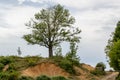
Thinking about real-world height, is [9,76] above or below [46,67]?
below

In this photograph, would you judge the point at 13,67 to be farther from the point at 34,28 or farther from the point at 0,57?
the point at 34,28

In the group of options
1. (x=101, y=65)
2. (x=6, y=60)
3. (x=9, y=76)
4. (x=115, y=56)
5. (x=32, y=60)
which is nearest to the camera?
(x=9, y=76)

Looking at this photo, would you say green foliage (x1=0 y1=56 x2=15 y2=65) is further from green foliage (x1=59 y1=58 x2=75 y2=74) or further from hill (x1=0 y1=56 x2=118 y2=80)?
green foliage (x1=59 y1=58 x2=75 y2=74)

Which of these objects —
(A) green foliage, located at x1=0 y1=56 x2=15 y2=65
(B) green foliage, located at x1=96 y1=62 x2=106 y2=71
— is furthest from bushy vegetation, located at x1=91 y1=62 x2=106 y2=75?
(A) green foliage, located at x1=0 y1=56 x2=15 y2=65

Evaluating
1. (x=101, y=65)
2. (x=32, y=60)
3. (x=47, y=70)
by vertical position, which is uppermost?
(x=32, y=60)

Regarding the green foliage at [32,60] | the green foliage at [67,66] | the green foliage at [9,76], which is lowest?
the green foliage at [9,76]

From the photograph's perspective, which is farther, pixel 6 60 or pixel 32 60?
pixel 6 60

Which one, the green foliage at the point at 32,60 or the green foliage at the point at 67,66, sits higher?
the green foliage at the point at 32,60

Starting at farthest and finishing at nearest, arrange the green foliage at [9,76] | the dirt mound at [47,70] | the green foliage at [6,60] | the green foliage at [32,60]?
the green foliage at [6,60], the green foliage at [32,60], the dirt mound at [47,70], the green foliage at [9,76]

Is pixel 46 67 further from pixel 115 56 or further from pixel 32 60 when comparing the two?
pixel 115 56

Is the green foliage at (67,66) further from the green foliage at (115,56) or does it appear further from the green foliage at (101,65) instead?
the green foliage at (101,65)

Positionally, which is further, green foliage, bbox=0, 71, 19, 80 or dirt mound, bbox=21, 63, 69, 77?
dirt mound, bbox=21, 63, 69, 77

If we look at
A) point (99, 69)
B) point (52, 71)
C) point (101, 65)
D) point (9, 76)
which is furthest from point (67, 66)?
point (9, 76)

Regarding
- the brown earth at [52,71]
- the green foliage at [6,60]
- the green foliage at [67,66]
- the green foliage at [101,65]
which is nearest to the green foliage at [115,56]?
the brown earth at [52,71]
